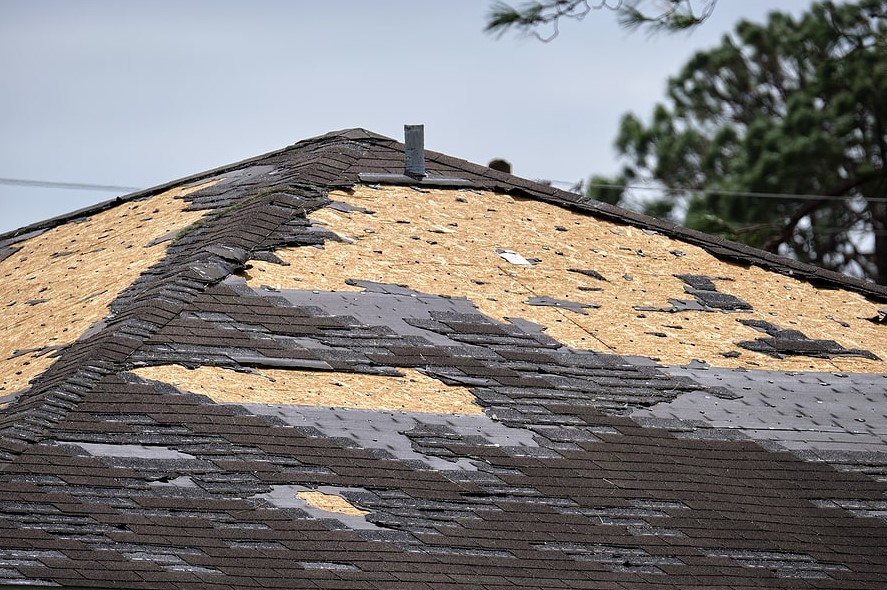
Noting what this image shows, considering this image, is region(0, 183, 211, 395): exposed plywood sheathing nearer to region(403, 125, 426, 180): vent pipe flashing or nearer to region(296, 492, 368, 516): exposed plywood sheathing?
region(403, 125, 426, 180): vent pipe flashing

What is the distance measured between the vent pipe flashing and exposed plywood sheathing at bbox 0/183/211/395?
185 centimetres

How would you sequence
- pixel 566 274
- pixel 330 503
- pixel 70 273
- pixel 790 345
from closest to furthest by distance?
pixel 330 503
pixel 790 345
pixel 566 274
pixel 70 273

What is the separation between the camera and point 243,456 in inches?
326

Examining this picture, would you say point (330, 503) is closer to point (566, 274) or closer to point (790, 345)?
point (566, 274)

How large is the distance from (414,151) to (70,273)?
3080 millimetres

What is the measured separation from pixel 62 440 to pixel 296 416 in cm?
143

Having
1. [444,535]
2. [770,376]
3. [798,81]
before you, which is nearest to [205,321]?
[444,535]

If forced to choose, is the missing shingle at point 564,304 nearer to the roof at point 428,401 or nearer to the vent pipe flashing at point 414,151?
the roof at point 428,401

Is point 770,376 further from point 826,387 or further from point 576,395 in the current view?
point 576,395

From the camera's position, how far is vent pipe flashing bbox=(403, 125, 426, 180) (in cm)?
1205

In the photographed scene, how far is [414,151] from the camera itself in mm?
12133

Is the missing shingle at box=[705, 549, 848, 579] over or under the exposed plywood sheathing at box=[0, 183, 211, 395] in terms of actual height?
under

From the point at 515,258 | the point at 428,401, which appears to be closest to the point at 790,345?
the point at 515,258

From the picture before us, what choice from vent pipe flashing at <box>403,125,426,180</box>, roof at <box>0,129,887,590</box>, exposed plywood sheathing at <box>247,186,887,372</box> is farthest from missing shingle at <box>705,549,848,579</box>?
vent pipe flashing at <box>403,125,426,180</box>
